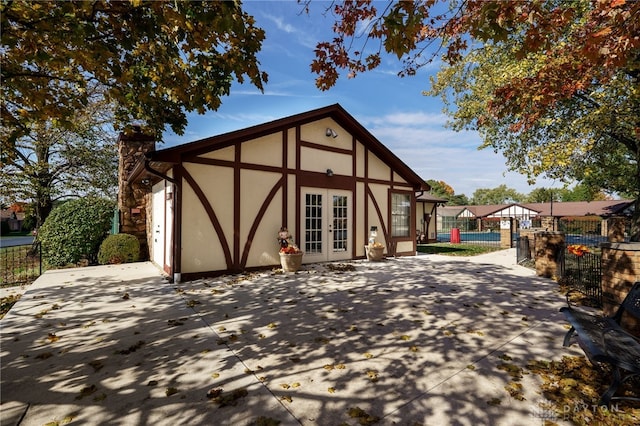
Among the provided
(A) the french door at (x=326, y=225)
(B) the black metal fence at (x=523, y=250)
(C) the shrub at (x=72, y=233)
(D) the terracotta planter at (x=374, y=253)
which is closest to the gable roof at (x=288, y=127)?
(C) the shrub at (x=72, y=233)

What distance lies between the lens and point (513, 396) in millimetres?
2516

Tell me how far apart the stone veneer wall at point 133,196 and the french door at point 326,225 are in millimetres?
5582

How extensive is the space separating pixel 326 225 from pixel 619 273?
686 centimetres

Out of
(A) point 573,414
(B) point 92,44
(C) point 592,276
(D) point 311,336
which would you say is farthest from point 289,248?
(C) point 592,276

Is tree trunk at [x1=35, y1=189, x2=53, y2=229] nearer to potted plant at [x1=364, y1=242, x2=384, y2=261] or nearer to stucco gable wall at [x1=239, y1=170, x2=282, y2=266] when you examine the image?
stucco gable wall at [x1=239, y1=170, x2=282, y2=266]

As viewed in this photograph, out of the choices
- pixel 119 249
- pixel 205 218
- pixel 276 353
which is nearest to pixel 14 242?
pixel 119 249

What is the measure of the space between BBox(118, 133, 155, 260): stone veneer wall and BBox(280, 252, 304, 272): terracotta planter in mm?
5376

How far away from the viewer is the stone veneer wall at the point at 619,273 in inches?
151

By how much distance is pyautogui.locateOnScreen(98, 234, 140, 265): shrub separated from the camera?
30.9ft

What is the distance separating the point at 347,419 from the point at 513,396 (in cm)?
147

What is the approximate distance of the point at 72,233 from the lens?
9.36m

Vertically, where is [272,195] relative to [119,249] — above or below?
above

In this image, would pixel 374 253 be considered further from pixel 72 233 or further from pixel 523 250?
pixel 72 233

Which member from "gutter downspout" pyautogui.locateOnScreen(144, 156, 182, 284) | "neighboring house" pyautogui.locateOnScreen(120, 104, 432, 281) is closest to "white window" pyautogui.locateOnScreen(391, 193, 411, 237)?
"neighboring house" pyautogui.locateOnScreen(120, 104, 432, 281)
